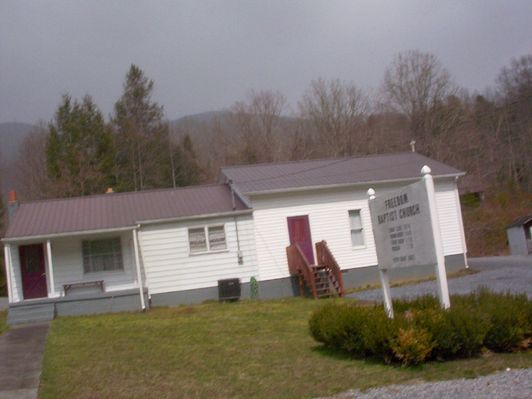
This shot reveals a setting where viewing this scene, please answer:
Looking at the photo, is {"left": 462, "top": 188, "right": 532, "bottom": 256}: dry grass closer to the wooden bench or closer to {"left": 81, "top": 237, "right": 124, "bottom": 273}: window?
{"left": 81, "top": 237, "right": 124, "bottom": 273}: window

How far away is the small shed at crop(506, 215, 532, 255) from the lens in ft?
111

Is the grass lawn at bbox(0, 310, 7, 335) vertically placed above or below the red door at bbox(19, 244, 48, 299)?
below

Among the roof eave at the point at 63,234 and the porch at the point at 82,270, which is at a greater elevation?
the roof eave at the point at 63,234

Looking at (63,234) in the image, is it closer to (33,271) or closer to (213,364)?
(33,271)

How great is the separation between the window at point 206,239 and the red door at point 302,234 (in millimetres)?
2305

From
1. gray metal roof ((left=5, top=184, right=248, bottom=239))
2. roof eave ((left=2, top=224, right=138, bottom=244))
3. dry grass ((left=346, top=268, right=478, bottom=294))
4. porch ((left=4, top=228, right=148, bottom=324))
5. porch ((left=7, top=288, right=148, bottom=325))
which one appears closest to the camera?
porch ((left=7, top=288, right=148, bottom=325))

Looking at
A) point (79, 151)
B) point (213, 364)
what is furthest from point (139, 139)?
point (213, 364)

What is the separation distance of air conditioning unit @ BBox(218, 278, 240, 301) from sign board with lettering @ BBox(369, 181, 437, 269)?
11454 mm

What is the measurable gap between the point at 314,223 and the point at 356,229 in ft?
5.41

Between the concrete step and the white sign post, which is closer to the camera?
the white sign post

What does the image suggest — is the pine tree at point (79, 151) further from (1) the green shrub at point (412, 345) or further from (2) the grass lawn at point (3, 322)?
(1) the green shrub at point (412, 345)

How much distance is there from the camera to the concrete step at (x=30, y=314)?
2039cm

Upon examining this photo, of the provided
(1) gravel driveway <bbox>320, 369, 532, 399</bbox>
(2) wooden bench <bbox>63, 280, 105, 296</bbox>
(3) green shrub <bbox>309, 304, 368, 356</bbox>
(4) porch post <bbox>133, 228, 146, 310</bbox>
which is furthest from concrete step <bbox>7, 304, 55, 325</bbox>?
(1) gravel driveway <bbox>320, 369, 532, 399</bbox>

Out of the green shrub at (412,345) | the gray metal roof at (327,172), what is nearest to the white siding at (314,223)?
the gray metal roof at (327,172)
